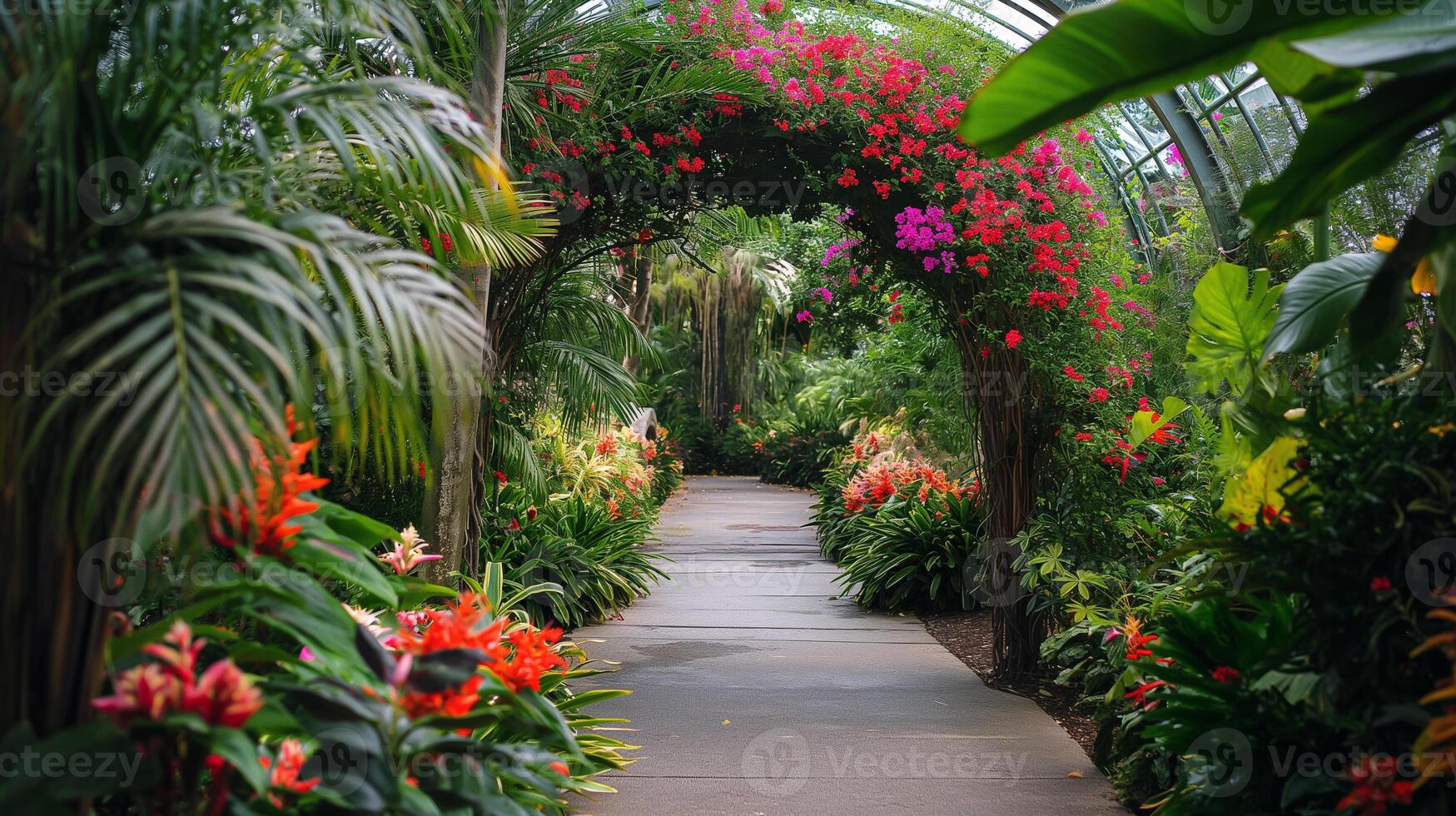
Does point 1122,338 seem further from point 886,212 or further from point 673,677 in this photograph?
point 673,677

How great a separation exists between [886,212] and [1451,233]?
373 centimetres

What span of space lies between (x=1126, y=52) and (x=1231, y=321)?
4.52ft

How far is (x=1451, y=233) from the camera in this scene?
210 centimetres

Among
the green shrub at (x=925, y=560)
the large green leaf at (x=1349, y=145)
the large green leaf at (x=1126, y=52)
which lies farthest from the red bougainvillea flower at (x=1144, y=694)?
the green shrub at (x=925, y=560)

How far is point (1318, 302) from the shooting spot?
2.73 m

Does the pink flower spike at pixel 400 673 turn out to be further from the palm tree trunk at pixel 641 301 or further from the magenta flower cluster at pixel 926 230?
the palm tree trunk at pixel 641 301

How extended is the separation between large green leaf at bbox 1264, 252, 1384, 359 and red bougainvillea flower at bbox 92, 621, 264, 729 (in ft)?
8.38

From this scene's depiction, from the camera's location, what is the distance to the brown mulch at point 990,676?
4.88 metres

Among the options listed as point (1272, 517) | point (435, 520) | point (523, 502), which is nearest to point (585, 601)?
point (523, 502)

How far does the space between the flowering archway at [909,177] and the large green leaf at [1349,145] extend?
256cm

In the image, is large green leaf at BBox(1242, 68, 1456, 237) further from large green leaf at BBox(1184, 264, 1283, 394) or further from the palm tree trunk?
the palm tree trunk

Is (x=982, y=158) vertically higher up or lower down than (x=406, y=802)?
higher up

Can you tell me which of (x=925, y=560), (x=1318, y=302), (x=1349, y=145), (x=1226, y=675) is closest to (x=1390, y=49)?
(x=1349, y=145)

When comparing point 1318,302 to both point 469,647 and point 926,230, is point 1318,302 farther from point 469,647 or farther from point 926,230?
point 926,230
